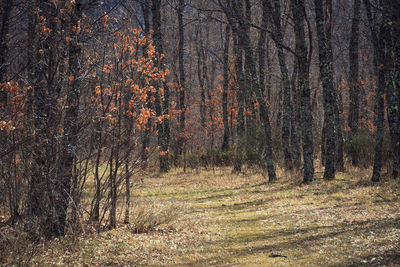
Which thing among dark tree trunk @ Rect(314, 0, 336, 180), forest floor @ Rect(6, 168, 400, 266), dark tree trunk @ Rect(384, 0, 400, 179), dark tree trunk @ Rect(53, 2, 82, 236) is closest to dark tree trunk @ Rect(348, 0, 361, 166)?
dark tree trunk @ Rect(314, 0, 336, 180)

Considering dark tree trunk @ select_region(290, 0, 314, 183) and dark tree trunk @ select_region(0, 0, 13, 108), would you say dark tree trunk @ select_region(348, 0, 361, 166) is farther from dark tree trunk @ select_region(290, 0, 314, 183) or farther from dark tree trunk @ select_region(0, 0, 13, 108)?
dark tree trunk @ select_region(0, 0, 13, 108)

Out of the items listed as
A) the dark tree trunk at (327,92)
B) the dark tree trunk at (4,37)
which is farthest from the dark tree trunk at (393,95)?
the dark tree trunk at (4,37)

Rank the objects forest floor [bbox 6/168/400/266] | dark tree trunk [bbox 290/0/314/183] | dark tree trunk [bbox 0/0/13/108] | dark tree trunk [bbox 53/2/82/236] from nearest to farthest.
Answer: forest floor [bbox 6/168/400/266] < dark tree trunk [bbox 0/0/13/108] < dark tree trunk [bbox 53/2/82/236] < dark tree trunk [bbox 290/0/314/183]

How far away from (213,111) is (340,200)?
692 inches

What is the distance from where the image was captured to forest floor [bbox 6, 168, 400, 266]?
225 inches

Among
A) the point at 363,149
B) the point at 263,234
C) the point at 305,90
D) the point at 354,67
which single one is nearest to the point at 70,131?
the point at 263,234

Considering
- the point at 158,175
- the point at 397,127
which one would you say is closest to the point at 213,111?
the point at 158,175

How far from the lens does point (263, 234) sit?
7258 mm

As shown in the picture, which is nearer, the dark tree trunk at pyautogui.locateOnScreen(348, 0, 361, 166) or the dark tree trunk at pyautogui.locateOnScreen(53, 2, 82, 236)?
the dark tree trunk at pyautogui.locateOnScreen(53, 2, 82, 236)

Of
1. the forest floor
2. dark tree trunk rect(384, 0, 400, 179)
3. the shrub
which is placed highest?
dark tree trunk rect(384, 0, 400, 179)

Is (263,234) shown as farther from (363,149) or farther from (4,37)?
(363,149)

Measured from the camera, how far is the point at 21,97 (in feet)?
19.0

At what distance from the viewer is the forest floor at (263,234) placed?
5.71m

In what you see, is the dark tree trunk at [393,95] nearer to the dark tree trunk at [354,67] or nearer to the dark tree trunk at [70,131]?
the dark tree trunk at [354,67]
